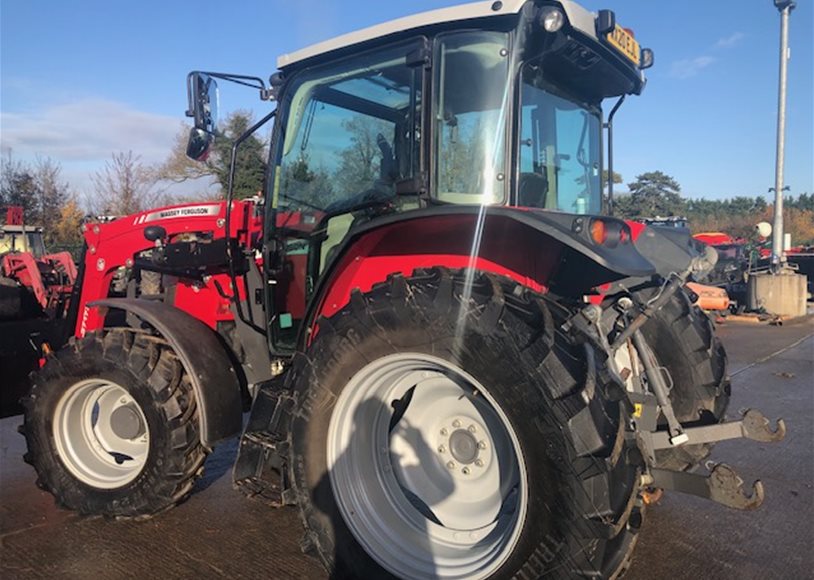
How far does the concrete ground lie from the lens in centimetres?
297

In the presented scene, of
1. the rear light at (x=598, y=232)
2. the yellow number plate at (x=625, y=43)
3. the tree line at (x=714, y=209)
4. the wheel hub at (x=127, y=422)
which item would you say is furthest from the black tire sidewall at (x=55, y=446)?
the tree line at (x=714, y=209)

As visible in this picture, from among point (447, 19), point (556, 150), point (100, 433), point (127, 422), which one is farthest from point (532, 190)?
point (100, 433)

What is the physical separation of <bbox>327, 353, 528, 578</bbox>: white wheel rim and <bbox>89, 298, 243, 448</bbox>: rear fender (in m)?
0.82

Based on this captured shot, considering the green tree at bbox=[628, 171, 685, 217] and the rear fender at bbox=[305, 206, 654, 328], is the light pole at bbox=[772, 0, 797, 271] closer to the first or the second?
the rear fender at bbox=[305, 206, 654, 328]

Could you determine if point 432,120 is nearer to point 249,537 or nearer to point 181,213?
point 181,213

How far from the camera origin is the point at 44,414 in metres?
3.63

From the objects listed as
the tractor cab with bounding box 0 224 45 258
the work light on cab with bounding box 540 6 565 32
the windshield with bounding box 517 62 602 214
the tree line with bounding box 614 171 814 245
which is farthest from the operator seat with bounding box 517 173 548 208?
the tree line with bounding box 614 171 814 245

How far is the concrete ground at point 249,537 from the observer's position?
2975 mm

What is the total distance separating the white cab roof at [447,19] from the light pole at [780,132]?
44.8 ft

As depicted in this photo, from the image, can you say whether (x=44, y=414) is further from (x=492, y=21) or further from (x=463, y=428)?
(x=492, y=21)

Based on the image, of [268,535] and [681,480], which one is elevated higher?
[681,480]

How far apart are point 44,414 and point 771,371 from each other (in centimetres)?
755

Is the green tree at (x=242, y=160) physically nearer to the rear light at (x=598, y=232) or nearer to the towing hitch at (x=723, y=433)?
the rear light at (x=598, y=232)

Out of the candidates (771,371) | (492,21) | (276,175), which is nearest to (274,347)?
(276,175)
